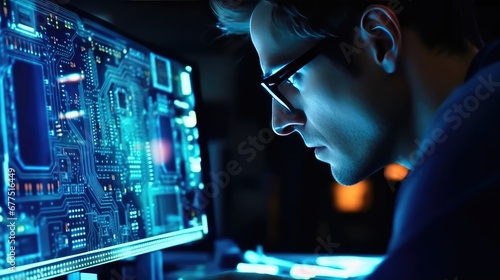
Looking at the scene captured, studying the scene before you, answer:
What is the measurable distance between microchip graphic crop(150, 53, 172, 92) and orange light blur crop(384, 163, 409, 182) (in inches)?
22.0

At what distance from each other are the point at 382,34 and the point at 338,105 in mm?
167

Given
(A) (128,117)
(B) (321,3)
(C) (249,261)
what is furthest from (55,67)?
(C) (249,261)

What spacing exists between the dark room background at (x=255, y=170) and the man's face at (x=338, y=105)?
0.59 ft

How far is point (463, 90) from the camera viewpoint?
791 millimetres

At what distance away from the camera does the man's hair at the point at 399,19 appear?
105 centimetres

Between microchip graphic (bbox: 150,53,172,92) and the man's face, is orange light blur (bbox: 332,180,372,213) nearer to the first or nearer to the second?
the man's face

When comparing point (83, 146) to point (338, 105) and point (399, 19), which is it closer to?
point (338, 105)

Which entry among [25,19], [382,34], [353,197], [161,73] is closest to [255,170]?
[353,197]

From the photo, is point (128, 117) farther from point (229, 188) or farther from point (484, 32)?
point (484, 32)

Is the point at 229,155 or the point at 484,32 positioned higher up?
the point at 484,32

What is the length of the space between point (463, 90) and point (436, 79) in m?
0.27

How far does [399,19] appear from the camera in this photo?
104 cm

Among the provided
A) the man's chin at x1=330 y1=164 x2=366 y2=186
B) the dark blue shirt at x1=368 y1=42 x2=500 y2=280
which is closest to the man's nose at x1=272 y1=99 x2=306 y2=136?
the man's chin at x1=330 y1=164 x2=366 y2=186

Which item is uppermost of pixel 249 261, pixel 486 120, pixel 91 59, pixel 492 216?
pixel 91 59
